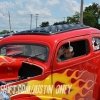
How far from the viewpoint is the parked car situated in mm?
3955

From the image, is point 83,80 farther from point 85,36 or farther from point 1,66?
point 1,66

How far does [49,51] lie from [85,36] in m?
1.03

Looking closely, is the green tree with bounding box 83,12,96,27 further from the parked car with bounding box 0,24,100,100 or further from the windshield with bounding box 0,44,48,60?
the windshield with bounding box 0,44,48,60

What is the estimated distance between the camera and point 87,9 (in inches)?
3127

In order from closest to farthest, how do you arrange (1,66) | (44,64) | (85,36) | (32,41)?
(1,66) < (44,64) < (32,41) < (85,36)

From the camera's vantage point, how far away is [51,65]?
14.1 feet

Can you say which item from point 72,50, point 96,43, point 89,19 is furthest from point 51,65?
point 89,19

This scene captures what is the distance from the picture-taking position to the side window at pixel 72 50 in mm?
4684

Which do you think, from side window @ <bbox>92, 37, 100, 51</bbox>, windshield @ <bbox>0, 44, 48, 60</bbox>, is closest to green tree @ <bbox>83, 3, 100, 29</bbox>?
side window @ <bbox>92, 37, 100, 51</bbox>

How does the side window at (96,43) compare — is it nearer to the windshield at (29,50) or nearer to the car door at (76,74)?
the car door at (76,74)

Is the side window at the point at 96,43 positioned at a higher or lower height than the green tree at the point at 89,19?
higher

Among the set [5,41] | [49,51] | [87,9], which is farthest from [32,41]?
[87,9]

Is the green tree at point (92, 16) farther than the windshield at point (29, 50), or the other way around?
the green tree at point (92, 16)

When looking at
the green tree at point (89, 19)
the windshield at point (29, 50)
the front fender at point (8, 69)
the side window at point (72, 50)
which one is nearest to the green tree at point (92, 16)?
the green tree at point (89, 19)
